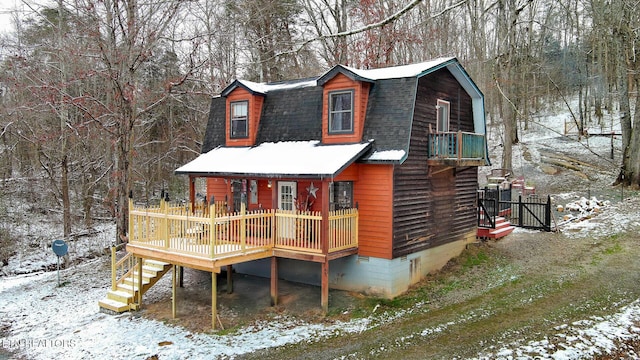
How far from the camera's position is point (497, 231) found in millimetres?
16219

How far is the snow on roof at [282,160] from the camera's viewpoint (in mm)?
11336

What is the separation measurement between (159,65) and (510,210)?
22.6 meters

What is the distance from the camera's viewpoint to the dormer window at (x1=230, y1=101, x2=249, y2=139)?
15180mm

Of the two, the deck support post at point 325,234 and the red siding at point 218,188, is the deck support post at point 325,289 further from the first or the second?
the red siding at point 218,188

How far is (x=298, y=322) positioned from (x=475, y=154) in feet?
24.3

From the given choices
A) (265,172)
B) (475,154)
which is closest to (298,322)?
(265,172)

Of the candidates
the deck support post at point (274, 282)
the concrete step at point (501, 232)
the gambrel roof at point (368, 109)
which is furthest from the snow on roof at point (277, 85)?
the concrete step at point (501, 232)

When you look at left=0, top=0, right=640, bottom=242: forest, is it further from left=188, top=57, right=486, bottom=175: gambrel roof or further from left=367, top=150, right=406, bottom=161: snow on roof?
left=367, top=150, right=406, bottom=161: snow on roof

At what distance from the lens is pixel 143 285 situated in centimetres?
1274

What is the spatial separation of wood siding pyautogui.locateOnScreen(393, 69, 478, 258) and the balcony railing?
272 mm

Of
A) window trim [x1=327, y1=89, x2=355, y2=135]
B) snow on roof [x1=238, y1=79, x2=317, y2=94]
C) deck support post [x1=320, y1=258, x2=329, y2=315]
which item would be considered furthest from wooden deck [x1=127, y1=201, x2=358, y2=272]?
snow on roof [x1=238, y1=79, x2=317, y2=94]

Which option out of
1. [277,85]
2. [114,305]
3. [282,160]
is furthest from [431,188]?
[114,305]

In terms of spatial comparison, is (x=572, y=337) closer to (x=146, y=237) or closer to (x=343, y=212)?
(x=343, y=212)

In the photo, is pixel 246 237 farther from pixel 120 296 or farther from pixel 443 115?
pixel 443 115
